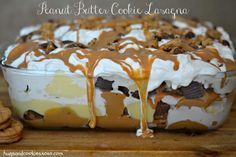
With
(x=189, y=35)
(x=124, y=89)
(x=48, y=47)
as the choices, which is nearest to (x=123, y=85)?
(x=124, y=89)

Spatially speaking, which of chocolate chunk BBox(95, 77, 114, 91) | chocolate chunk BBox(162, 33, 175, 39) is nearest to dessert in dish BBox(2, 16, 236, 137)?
chocolate chunk BBox(95, 77, 114, 91)

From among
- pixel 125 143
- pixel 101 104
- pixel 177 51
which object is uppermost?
pixel 177 51

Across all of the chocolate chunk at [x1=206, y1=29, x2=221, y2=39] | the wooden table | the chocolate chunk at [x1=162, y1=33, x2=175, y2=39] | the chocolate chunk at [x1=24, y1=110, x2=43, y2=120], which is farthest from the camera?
the chocolate chunk at [x1=206, y1=29, x2=221, y2=39]

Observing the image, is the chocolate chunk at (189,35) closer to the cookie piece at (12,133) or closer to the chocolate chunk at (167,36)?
the chocolate chunk at (167,36)

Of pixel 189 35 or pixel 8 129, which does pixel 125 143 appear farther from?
pixel 189 35

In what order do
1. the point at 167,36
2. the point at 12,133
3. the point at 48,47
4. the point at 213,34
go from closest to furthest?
the point at 12,133, the point at 48,47, the point at 167,36, the point at 213,34

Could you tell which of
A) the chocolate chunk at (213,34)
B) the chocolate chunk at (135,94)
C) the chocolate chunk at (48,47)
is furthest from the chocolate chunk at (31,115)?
the chocolate chunk at (213,34)

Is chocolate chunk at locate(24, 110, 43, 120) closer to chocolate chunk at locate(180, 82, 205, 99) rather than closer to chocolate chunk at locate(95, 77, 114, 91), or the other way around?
chocolate chunk at locate(95, 77, 114, 91)
